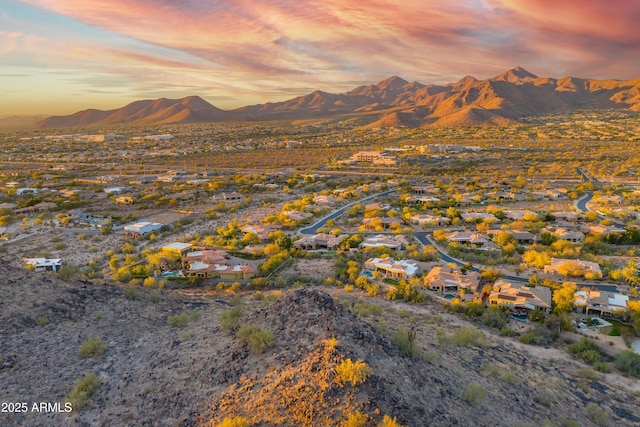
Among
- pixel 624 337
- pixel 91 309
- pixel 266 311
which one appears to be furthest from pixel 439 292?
pixel 91 309

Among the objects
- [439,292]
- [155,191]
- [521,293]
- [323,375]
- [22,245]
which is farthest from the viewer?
[155,191]

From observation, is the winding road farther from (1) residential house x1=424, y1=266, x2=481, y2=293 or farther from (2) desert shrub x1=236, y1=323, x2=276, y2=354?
(2) desert shrub x1=236, y1=323, x2=276, y2=354

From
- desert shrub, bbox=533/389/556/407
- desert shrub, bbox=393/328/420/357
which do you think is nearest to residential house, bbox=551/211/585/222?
desert shrub, bbox=533/389/556/407

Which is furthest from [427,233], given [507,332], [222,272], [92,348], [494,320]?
[92,348]

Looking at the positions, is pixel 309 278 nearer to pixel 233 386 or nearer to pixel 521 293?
pixel 521 293

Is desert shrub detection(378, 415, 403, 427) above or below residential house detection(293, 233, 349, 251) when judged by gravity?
above

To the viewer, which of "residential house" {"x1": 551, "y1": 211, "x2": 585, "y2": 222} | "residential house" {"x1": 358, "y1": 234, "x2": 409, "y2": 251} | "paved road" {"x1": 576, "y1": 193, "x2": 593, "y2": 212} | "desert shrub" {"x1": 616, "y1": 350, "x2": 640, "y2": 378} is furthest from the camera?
"paved road" {"x1": 576, "y1": 193, "x2": 593, "y2": 212}

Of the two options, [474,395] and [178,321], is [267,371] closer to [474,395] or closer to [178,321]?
[474,395]
